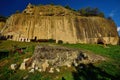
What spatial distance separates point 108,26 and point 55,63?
42321 mm

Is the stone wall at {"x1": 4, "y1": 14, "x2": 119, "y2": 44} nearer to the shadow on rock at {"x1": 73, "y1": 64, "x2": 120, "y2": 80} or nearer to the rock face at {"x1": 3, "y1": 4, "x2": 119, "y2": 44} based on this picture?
the rock face at {"x1": 3, "y1": 4, "x2": 119, "y2": 44}

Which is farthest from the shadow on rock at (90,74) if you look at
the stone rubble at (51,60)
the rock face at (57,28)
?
the rock face at (57,28)

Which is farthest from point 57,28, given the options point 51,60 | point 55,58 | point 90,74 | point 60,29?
point 90,74

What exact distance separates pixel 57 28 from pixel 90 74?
1390 inches

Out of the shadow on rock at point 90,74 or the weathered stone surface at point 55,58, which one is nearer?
the shadow on rock at point 90,74

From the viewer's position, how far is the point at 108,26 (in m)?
58.3

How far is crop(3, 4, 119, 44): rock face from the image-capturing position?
51.2 meters

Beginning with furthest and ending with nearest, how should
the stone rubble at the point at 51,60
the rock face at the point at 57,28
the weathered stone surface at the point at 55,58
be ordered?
the rock face at the point at 57,28 < the weathered stone surface at the point at 55,58 < the stone rubble at the point at 51,60

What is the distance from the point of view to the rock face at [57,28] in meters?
51.2

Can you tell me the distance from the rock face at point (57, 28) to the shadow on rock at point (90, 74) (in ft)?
103

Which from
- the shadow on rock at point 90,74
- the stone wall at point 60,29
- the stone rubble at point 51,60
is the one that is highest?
the stone wall at point 60,29

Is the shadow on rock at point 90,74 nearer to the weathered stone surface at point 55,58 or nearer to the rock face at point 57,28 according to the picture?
the weathered stone surface at point 55,58

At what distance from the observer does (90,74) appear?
17.6 meters

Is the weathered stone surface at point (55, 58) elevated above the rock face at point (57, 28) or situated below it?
below
